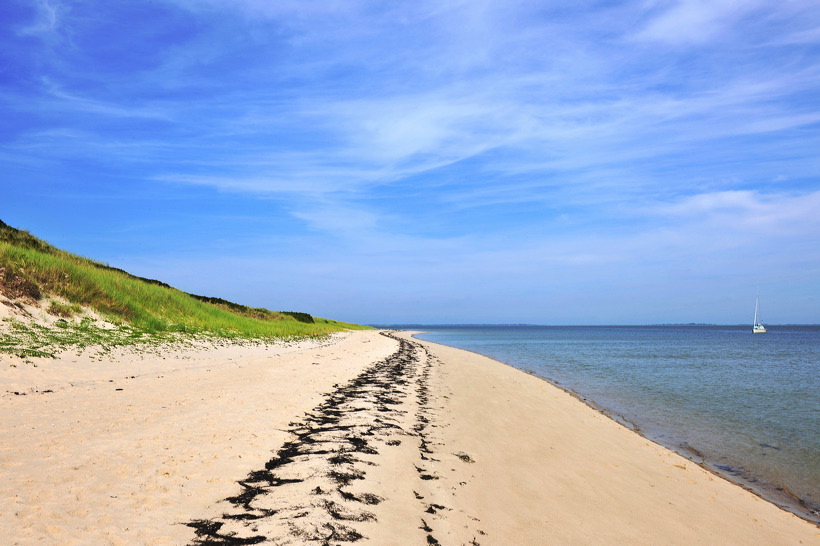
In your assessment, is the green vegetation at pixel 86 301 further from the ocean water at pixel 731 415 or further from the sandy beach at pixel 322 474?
the ocean water at pixel 731 415

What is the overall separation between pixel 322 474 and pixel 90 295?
878 inches

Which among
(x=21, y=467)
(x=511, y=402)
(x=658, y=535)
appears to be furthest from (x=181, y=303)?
(x=658, y=535)

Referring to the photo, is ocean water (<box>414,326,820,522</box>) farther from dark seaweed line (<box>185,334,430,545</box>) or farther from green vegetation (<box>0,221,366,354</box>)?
green vegetation (<box>0,221,366,354</box>)

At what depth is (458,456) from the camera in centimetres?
816

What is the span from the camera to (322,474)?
6.22 metres

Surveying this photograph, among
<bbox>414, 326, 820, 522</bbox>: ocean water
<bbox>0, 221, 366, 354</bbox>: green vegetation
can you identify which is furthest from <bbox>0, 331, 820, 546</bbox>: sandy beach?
<bbox>0, 221, 366, 354</bbox>: green vegetation

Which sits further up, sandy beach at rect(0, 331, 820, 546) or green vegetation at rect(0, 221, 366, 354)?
green vegetation at rect(0, 221, 366, 354)

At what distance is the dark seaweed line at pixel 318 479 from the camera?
15.0ft

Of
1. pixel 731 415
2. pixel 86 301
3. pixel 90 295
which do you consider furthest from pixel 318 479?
pixel 90 295

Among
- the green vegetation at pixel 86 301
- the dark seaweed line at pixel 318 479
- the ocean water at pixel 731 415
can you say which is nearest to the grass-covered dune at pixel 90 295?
the green vegetation at pixel 86 301

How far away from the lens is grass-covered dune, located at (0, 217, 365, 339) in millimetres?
19859

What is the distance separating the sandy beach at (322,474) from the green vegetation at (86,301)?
7556mm

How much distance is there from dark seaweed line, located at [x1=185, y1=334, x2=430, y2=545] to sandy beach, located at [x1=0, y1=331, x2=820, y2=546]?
0.03 meters

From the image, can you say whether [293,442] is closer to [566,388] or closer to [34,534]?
[34,534]
